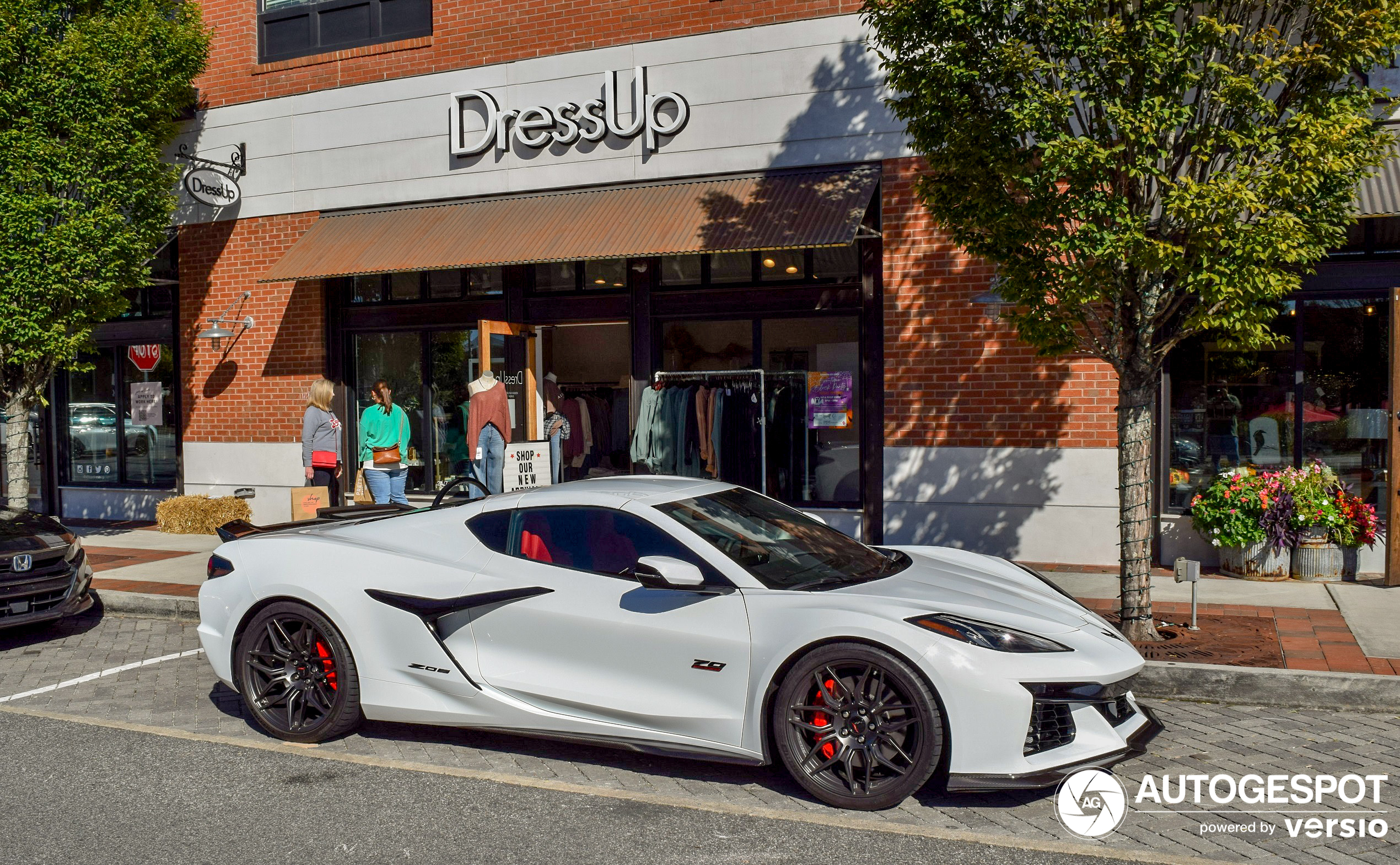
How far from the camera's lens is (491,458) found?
1201 cm

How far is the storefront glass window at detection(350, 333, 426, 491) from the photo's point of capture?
13.4m

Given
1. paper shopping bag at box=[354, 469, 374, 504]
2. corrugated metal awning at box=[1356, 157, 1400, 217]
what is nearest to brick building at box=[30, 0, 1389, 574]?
paper shopping bag at box=[354, 469, 374, 504]

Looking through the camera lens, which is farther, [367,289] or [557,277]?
[367,289]

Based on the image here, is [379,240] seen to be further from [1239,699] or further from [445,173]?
[1239,699]

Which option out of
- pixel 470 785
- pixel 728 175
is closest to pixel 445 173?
pixel 728 175

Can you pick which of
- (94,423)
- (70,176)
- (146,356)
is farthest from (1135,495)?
(94,423)

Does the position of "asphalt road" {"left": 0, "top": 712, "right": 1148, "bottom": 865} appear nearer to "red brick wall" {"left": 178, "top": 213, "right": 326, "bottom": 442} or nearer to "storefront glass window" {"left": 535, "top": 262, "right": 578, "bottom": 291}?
"storefront glass window" {"left": 535, "top": 262, "right": 578, "bottom": 291}

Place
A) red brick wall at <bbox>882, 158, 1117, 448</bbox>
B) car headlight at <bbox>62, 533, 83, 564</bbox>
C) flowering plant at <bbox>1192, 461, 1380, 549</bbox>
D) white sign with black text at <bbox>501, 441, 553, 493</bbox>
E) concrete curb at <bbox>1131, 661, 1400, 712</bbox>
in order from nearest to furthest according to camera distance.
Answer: concrete curb at <bbox>1131, 661, 1400, 712</bbox> < car headlight at <bbox>62, 533, 83, 564</bbox> < flowering plant at <bbox>1192, 461, 1380, 549</bbox> < red brick wall at <bbox>882, 158, 1117, 448</bbox> < white sign with black text at <bbox>501, 441, 553, 493</bbox>

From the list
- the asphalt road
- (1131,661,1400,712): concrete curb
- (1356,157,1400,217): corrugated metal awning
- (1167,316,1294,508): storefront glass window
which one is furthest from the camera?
(1167,316,1294,508): storefront glass window

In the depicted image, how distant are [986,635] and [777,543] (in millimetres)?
1211

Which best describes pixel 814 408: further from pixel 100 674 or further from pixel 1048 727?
pixel 1048 727

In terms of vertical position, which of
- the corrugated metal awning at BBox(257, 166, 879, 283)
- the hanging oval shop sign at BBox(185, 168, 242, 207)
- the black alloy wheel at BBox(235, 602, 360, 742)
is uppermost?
the hanging oval shop sign at BBox(185, 168, 242, 207)

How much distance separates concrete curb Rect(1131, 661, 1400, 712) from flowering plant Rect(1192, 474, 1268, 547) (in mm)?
3498

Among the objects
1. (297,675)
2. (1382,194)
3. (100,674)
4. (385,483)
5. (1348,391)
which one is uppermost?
(1382,194)
